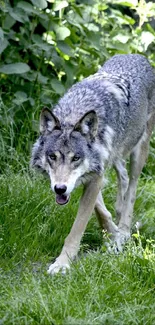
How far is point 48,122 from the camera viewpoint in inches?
229

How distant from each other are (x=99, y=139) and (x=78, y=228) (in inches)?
27.6

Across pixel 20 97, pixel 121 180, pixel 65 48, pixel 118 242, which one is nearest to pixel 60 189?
pixel 118 242

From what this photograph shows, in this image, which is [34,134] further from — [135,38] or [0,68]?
[135,38]

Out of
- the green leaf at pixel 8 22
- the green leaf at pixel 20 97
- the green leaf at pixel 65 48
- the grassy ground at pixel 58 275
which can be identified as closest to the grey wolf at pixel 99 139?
the grassy ground at pixel 58 275

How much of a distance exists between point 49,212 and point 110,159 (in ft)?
2.17

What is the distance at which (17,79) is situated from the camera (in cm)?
834

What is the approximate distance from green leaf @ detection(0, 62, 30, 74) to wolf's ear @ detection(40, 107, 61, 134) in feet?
6.88

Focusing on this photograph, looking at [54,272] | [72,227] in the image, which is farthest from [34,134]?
[54,272]

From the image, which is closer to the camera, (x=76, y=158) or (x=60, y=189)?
(x=60, y=189)

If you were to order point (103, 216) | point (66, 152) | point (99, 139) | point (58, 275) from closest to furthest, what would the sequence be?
point (58, 275), point (66, 152), point (99, 139), point (103, 216)

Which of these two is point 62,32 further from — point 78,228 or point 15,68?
point 78,228

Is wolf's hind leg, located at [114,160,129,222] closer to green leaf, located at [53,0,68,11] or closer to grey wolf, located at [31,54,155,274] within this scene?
grey wolf, located at [31,54,155,274]

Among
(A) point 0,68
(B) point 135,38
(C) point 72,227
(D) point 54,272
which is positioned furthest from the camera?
(B) point 135,38

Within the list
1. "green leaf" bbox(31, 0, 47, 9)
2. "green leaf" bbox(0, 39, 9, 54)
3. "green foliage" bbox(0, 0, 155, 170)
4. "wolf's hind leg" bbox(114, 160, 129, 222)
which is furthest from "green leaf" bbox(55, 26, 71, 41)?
"wolf's hind leg" bbox(114, 160, 129, 222)
